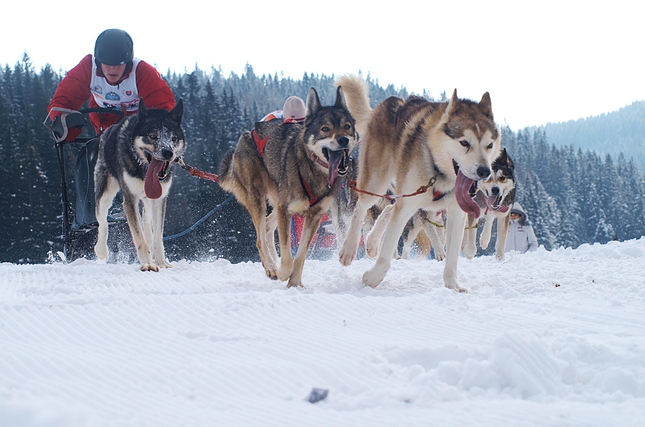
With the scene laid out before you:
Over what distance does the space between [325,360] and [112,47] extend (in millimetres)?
4300

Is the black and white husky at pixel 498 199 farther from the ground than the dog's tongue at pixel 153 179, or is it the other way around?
the dog's tongue at pixel 153 179

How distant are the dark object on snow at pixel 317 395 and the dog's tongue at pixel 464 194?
2.17 meters

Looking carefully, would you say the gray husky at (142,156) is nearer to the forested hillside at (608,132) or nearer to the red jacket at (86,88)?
the red jacket at (86,88)

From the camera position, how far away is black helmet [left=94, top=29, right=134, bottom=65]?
472 centimetres

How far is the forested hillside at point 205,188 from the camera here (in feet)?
80.7

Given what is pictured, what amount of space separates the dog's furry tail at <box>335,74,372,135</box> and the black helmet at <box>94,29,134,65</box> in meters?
2.15

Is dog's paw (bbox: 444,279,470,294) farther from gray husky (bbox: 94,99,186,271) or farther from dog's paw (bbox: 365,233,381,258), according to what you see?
gray husky (bbox: 94,99,186,271)

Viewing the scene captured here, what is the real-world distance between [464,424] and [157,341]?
3.96 ft

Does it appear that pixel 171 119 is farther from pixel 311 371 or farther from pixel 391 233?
pixel 311 371

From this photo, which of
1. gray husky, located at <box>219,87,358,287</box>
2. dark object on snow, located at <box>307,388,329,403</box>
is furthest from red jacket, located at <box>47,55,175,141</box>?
dark object on snow, located at <box>307,388,329,403</box>

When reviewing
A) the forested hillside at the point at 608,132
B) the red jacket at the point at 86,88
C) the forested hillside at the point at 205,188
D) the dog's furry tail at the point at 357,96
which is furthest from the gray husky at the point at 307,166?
the forested hillside at the point at 608,132

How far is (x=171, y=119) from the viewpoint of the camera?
4.70 metres

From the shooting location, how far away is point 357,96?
4.64 m

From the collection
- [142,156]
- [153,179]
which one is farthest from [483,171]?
[142,156]
